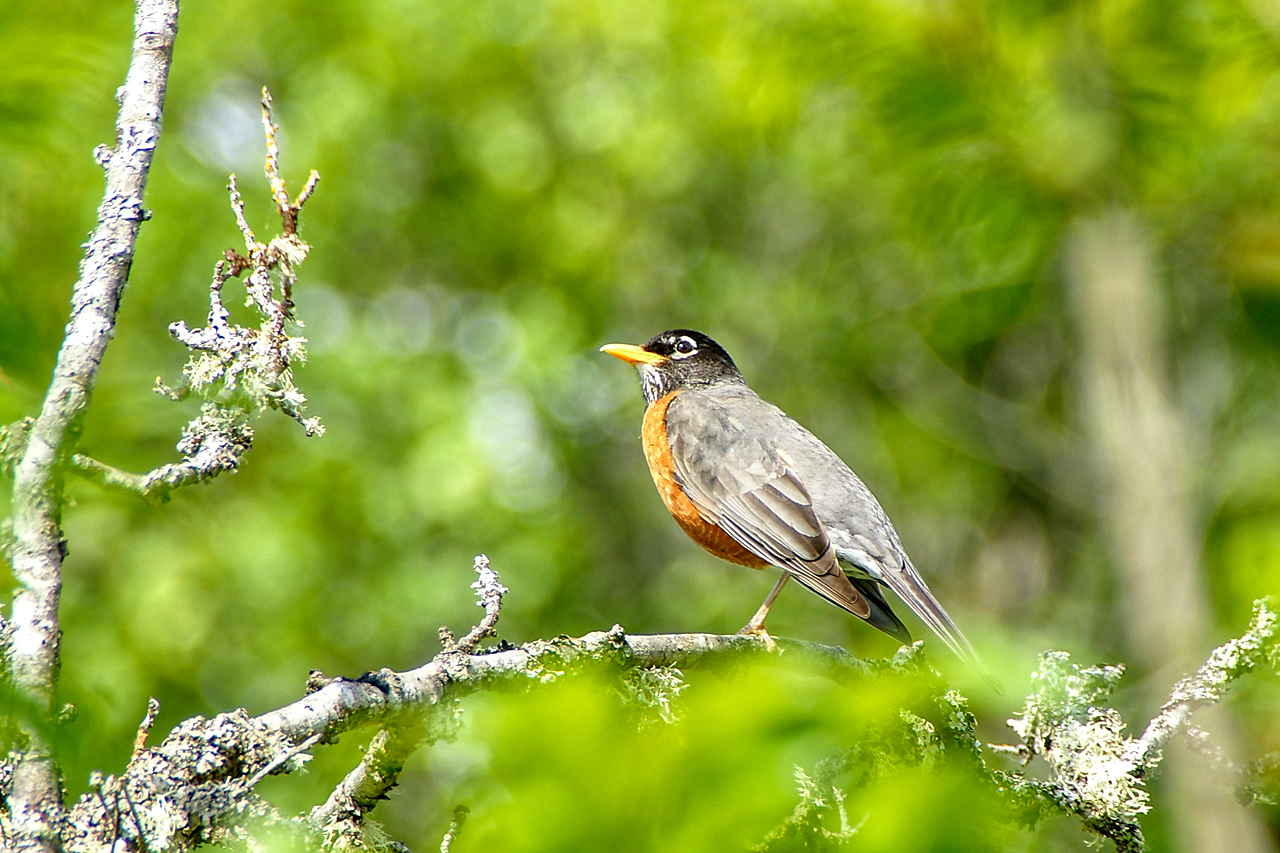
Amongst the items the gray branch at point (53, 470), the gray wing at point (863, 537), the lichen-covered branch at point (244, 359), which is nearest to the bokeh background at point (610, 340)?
the gray wing at point (863, 537)

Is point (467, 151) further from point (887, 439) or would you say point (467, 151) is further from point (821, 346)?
point (887, 439)

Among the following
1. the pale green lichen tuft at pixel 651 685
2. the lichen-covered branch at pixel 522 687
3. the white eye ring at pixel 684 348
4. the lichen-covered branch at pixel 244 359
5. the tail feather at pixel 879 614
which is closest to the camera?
the lichen-covered branch at pixel 522 687

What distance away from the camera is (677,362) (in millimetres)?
5402

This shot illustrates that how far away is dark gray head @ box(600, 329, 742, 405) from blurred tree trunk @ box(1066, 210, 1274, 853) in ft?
8.67

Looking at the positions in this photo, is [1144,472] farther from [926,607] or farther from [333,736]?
[333,736]

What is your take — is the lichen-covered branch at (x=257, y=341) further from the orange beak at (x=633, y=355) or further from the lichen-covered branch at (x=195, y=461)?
the orange beak at (x=633, y=355)

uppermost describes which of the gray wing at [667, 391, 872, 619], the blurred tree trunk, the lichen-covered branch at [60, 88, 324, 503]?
the blurred tree trunk

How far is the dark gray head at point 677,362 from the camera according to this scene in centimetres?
535

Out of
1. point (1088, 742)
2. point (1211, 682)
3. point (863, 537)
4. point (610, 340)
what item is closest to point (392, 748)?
point (1088, 742)

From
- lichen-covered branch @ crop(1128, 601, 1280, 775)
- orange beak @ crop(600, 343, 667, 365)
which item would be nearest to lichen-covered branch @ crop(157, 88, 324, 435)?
lichen-covered branch @ crop(1128, 601, 1280, 775)

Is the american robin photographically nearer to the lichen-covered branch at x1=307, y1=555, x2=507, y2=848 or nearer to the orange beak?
the orange beak

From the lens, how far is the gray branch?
3.27 ft

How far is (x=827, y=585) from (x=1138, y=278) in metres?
4.98

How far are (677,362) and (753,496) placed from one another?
1.49 m
